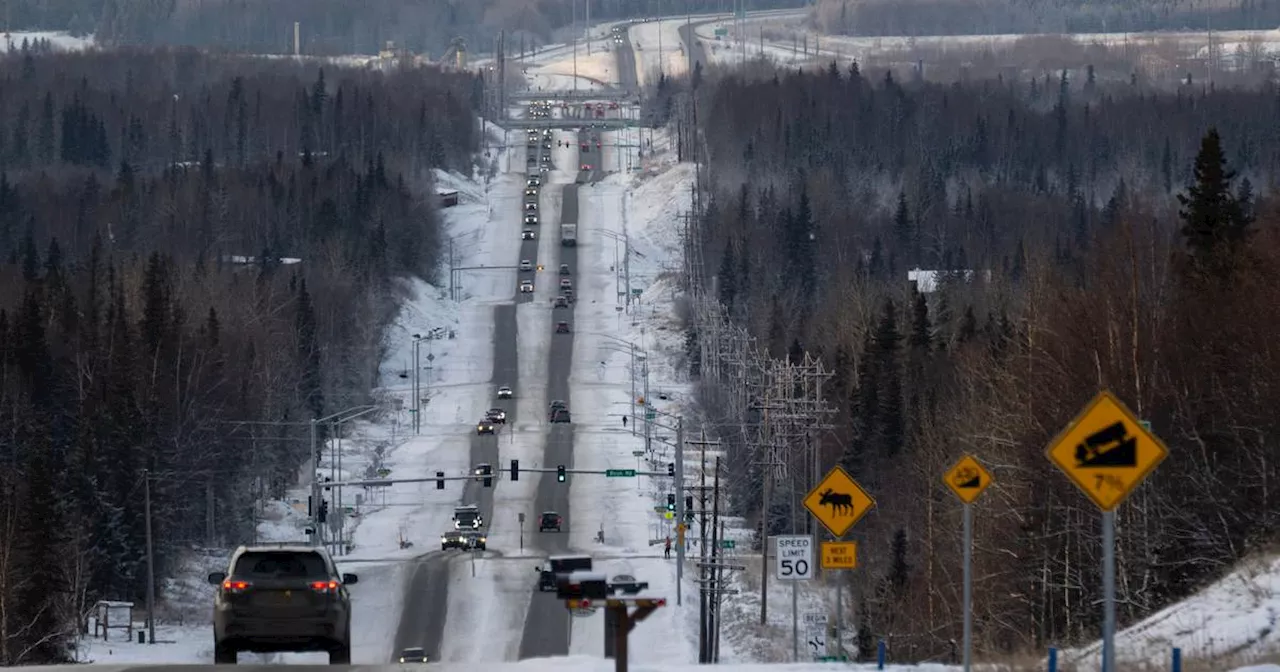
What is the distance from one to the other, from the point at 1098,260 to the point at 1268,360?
57.8 ft

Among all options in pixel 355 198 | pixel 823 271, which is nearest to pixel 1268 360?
pixel 823 271

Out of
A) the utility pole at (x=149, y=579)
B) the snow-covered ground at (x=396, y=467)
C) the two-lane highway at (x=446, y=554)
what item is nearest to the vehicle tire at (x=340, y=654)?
the snow-covered ground at (x=396, y=467)

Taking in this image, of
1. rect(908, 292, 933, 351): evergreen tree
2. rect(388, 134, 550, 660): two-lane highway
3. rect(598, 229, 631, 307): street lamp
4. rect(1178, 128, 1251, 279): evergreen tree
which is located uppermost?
rect(598, 229, 631, 307): street lamp

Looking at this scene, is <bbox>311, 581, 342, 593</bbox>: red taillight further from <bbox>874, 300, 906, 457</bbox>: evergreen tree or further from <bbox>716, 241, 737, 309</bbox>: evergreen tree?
<bbox>716, 241, 737, 309</bbox>: evergreen tree

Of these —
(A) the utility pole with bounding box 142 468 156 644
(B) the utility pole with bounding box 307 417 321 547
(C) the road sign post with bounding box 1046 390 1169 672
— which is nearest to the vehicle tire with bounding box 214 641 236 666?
(C) the road sign post with bounding box 1046 390 1169 672

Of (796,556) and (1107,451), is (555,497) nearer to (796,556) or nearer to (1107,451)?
(796,556)

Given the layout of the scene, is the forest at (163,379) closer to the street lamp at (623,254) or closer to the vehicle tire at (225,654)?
the street lamp at (623,254)

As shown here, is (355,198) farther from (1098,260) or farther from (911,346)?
(1098,260)

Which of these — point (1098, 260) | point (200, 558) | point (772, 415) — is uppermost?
point (1098, 260)

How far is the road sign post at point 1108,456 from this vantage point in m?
19.4

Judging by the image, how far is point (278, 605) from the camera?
26703mm

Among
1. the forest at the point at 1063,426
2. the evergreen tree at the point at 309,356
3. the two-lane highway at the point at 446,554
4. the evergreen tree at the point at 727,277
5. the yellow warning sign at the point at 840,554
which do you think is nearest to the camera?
the yellow warning sign at the point at 840,554

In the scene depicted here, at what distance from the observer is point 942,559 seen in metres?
58.9

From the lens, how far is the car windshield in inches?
1064
